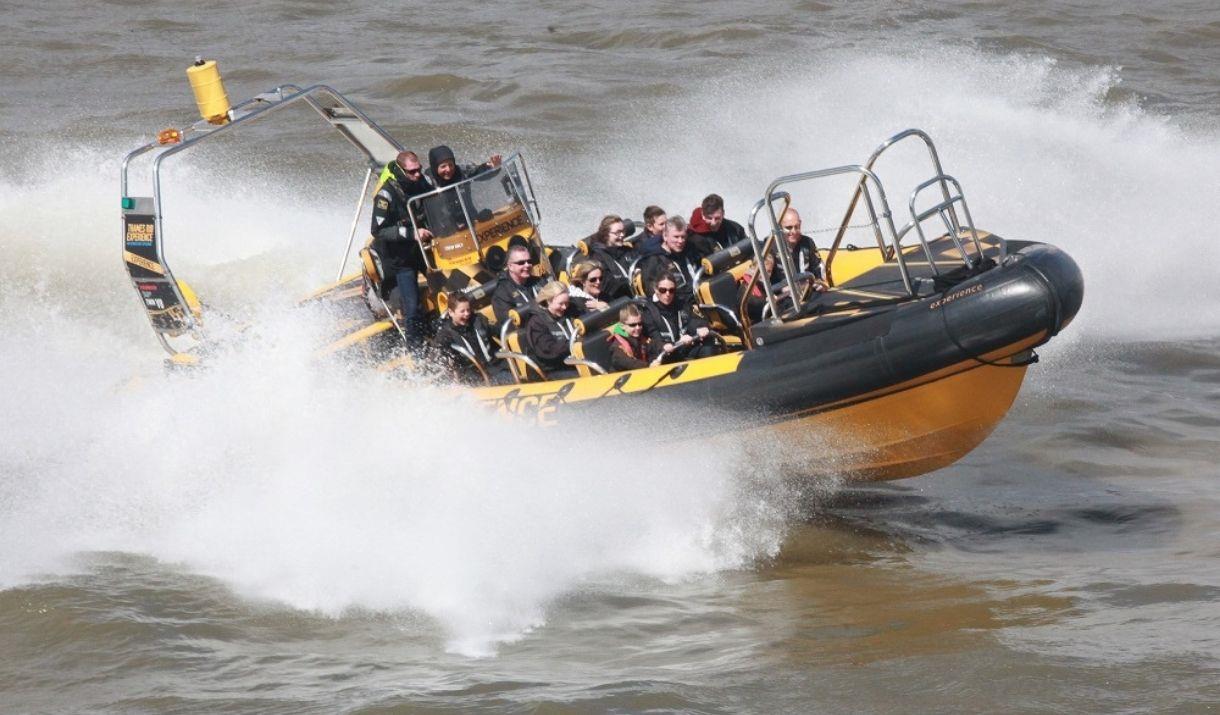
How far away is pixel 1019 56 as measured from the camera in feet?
66.9

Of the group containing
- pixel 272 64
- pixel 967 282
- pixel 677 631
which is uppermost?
pixel 272 64

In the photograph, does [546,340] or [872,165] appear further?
[546,340]

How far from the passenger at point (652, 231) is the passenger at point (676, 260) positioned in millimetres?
80

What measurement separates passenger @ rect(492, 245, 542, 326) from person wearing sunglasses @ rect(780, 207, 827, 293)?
5.47ft

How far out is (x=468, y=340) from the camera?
9.22 meters

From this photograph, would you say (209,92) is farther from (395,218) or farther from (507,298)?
(507,298)

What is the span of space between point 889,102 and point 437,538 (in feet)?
37.7

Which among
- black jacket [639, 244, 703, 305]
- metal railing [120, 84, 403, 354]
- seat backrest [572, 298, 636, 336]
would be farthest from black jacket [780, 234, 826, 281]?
metal railing [120, 84, 403, 354]

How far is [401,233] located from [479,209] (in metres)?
0.59

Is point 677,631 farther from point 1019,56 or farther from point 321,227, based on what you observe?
point 1019,56

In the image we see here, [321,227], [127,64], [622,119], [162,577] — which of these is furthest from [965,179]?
[127,64]

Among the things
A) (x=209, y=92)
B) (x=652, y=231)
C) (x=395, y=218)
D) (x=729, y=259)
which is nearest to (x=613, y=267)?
(x=652, y=231)

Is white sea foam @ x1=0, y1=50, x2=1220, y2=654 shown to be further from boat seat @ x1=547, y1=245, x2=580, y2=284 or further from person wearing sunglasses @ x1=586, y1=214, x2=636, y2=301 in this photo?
boat seat @ x1=547, y1=245, x2=580, y2=284

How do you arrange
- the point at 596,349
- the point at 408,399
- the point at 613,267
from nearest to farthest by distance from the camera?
the point at 596,349 < the point at 408,399 < the point at 613,267
